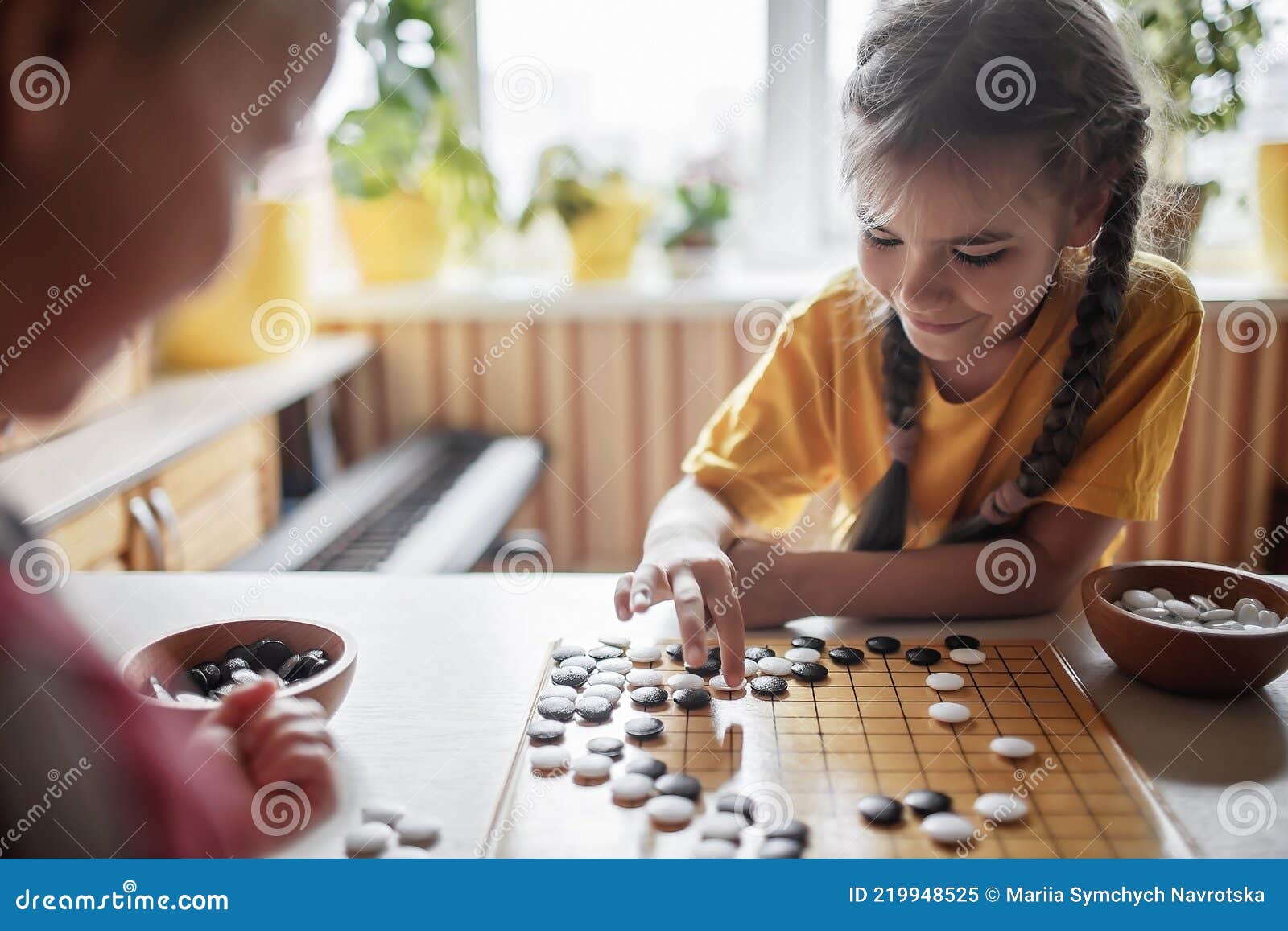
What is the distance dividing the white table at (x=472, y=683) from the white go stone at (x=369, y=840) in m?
0.01

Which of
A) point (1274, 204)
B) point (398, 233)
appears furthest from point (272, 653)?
point (1274, 204)

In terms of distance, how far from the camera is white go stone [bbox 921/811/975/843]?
2.17 feet

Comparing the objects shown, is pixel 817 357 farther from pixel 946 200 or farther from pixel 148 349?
pixel 148 349

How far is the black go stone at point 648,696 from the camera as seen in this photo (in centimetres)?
84

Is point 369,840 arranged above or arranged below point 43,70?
below

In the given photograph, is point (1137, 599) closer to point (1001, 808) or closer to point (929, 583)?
point (929, 583)

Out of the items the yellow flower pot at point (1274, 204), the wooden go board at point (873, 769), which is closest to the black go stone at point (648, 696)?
the wooden go board at point (873, 769)

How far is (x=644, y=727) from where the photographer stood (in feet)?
2.62

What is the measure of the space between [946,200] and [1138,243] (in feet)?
1.10

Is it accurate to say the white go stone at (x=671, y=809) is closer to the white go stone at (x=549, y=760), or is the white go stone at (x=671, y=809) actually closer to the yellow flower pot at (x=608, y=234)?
the white go stone at (x=549, y=760)

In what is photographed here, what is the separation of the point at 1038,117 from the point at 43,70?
0.87 m

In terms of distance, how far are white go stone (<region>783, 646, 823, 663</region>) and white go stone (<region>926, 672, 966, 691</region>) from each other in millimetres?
95

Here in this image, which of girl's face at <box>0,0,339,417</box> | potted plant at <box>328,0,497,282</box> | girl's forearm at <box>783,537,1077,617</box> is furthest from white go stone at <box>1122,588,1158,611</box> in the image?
potted plant at <box>328,0,497,282</box>

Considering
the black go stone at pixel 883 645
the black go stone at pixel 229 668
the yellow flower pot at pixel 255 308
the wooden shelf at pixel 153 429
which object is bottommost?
the wooden shelf at pixel 153 429
